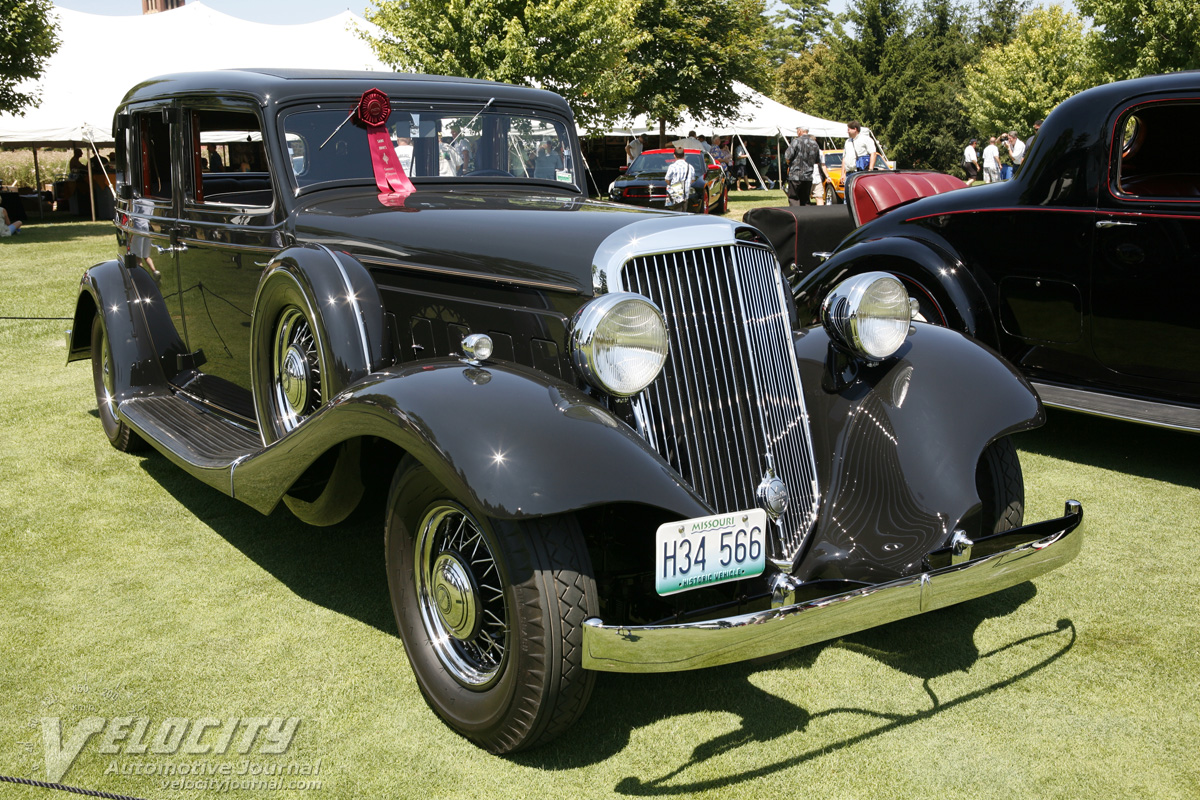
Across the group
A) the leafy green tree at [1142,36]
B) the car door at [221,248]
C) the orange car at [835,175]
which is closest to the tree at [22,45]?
the orange car at [835,175]

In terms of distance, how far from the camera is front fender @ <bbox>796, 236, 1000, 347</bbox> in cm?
509

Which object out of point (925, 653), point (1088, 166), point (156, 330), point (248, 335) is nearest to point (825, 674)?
point (925, 653)

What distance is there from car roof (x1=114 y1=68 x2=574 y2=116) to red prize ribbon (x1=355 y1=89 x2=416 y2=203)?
140 mm

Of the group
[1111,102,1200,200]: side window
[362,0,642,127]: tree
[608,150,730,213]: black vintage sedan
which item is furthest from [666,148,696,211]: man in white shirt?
[1111,102,1200,200]: side window

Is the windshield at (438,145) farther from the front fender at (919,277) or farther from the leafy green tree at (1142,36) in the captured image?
the leafy green tree at (1142,36)

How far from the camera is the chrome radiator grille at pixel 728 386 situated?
2625mm

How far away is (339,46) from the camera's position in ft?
67.2

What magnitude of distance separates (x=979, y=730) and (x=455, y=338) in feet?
6.39

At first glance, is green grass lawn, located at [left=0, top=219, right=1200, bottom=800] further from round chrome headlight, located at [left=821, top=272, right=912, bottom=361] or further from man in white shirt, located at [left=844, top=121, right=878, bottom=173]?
man in white shirt, located at [left=844, top=121, right=878, bottom=173]

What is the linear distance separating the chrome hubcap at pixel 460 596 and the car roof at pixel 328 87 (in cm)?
215

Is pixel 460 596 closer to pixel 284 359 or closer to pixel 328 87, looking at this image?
pixel 284 359

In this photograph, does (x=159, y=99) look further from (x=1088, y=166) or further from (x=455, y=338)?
(x=1088, y=166)

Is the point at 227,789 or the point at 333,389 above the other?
the point at 333,389

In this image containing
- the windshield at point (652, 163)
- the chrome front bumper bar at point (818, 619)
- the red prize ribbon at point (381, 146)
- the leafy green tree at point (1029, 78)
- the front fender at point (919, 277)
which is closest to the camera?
the chrome front bumper bar at point (818, 619)
